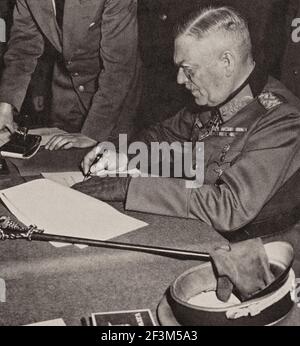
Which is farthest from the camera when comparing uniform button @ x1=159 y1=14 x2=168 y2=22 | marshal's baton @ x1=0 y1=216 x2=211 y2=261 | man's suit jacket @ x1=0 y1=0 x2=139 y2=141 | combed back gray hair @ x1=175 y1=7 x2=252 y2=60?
uniform button @ x1=159 y1=14 x2=168 y2=22

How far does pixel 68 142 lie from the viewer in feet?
6.05

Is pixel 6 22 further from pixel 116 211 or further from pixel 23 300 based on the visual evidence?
pixel 23 300

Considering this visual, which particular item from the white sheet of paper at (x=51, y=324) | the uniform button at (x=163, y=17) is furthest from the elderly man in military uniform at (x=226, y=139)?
the uniform button at (x=163, y=17)

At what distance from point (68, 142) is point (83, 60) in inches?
26.4

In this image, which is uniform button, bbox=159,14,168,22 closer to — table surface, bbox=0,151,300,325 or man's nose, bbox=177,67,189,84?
man's nose, bbox=177,67,189,84

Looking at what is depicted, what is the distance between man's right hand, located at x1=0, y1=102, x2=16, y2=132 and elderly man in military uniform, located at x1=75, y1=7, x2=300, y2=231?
1.93 ft

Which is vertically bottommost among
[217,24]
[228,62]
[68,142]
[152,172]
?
[152,172]

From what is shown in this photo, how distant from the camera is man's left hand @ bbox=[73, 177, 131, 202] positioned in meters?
1.36

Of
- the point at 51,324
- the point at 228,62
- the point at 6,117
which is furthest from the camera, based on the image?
the point at 6,117

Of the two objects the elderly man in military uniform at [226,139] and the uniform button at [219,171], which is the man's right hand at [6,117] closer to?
the elderly man in military uniform at [226,139]

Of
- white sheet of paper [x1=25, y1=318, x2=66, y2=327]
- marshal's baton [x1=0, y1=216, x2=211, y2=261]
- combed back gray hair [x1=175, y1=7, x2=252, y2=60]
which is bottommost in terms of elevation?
white sheet of paper [x1=25, y1=318, x2=66, y2=327]

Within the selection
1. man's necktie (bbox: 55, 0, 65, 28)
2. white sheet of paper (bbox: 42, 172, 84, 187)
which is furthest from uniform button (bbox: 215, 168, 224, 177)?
man's necktie (bbox: 55, 0, 65, 28)

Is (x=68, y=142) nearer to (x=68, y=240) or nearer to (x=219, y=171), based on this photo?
(x=219, y=171)

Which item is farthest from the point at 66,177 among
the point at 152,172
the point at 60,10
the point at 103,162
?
the point at 60,10
